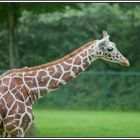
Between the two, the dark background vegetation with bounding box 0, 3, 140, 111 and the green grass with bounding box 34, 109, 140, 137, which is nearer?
the green grass with bounding box 34, 109, 140, 137

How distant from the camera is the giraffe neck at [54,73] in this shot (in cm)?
666

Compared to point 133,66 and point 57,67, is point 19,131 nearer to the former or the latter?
point 57,67

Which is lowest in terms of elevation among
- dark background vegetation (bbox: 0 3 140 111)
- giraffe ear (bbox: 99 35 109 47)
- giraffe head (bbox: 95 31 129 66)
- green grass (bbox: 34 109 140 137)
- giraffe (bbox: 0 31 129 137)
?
green grass (bbox: 34 109 140 137)

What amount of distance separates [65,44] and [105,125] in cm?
1214

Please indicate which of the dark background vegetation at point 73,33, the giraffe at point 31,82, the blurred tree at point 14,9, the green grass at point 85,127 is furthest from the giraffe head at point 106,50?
the dark background vegetation at point 73,33

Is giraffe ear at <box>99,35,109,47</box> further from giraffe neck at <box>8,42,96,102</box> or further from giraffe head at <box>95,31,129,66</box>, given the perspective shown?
giraffe neck at <box>8,42,96,102</box>

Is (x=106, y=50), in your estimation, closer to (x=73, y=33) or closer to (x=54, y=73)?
(x=54, y=73)

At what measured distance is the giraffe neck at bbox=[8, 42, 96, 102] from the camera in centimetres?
666

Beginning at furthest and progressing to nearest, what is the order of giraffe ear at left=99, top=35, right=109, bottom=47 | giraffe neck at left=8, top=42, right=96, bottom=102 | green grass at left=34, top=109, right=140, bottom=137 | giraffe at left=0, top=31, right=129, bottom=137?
green grass at left=34, top=109, right=140, bottom=137 → giraffe ear at left=99, top=35, right=109, bottom=47 → giraffe neck at left=8, top=42, right=96, bottom=102 → giraffe at left=0, top=31, right=129, bottom=137

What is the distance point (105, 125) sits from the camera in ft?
46.9

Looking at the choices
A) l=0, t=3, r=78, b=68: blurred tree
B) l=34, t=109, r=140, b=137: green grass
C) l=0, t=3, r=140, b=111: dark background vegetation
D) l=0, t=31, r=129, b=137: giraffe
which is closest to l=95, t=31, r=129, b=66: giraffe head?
l=0, t=31, r=129, b=137: giraffe

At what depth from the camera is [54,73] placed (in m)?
6.79

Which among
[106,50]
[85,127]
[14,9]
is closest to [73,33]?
[85,127]

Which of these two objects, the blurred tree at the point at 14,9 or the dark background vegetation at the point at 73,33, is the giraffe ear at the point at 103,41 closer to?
the blurred tree at the point at 14,9
